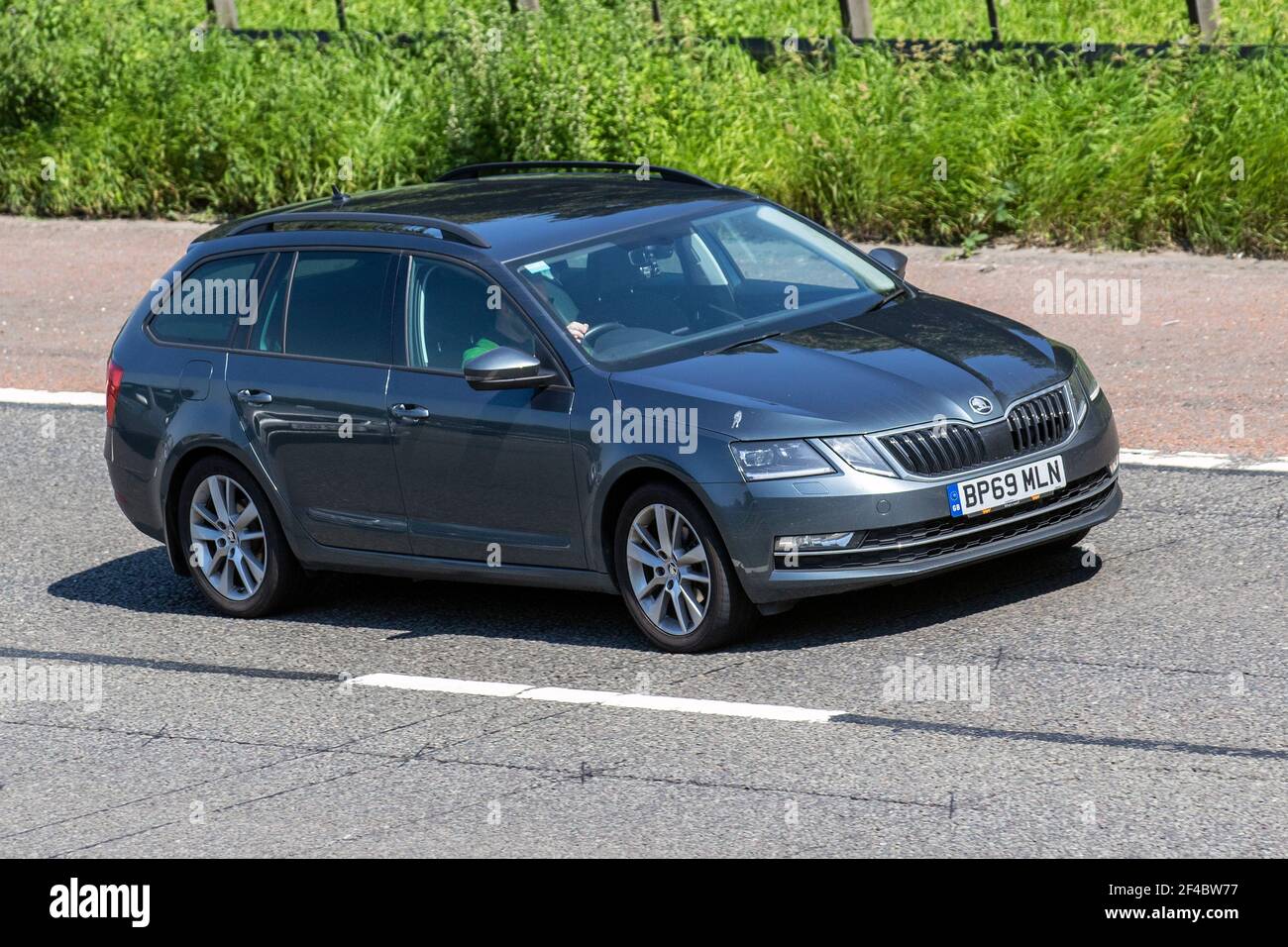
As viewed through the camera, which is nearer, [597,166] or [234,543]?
[234,543]

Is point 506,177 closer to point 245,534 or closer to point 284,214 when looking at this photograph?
point 284,214

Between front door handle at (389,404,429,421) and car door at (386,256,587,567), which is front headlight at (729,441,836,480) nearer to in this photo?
car door at (386,256,587,567)

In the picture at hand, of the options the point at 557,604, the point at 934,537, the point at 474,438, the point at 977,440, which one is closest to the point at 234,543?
the point at 557,604

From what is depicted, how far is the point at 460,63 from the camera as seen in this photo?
1716cm

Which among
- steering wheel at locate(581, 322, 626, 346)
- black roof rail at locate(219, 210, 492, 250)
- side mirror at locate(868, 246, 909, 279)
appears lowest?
steering wheel at locate(581, 322, 626, 346)

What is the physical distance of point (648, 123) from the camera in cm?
1652

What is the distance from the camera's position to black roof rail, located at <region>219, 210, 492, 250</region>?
8550mm

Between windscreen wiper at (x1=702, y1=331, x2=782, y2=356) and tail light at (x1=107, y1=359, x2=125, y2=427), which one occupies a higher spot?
windscreen wiper at (x1=702, y1=331, x2=782, y2=356)

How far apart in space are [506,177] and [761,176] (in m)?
6.39

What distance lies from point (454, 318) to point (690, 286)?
0.96 metres

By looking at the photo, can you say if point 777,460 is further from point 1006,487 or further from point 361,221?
point 361,221

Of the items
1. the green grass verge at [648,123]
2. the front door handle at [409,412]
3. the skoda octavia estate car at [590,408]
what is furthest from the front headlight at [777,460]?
the green grass verge at [648,123]

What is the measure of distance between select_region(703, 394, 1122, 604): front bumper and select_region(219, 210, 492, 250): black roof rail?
70.0 inches

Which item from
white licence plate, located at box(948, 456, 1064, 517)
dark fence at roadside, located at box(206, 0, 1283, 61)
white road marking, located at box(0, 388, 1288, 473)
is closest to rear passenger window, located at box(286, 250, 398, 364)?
white licence plate, located at box(948, 456, 1064, 517)
